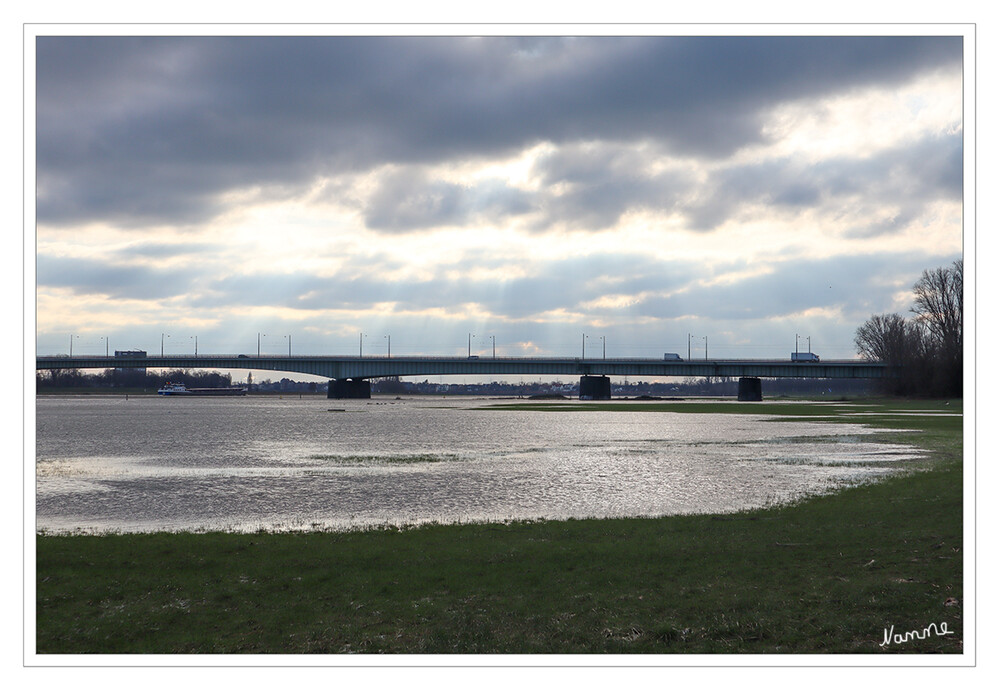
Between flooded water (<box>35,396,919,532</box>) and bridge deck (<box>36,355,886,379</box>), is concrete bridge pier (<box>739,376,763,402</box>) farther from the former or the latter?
flooded water (<box>35,396,919,532</box>)

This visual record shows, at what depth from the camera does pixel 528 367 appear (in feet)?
564

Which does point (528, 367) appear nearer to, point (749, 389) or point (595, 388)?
point (595, 388)

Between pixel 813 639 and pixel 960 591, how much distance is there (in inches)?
144

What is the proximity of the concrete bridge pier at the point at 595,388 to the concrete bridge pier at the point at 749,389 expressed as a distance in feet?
99.2

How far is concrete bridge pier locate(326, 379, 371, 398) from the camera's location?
180875 mm

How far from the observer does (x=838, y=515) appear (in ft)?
65.7

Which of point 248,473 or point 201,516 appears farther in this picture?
point 248,473

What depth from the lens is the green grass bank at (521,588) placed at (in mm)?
11062

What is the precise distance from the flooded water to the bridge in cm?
11551

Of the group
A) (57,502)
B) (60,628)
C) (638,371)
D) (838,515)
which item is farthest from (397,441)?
(638,371)
